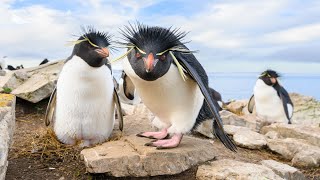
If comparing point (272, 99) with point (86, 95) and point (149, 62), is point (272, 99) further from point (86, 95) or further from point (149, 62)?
point (149, 62)

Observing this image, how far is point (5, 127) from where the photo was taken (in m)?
3.25

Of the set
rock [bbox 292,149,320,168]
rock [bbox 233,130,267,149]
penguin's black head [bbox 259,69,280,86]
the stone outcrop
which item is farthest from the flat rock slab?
penguin's black head [bbox 259,69,280,86]

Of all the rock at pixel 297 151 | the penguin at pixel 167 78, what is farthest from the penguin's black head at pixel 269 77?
the penguin at pixel 167 78

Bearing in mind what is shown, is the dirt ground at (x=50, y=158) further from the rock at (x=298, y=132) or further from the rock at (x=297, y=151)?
the rock at (x=298, y=132)

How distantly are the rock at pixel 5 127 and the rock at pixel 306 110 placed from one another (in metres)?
8.45

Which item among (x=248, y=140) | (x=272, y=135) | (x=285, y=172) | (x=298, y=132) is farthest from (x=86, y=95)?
(x=298, y=132)

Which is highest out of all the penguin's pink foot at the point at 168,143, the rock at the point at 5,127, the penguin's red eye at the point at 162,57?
the penguin's red eye at the point at 162,57

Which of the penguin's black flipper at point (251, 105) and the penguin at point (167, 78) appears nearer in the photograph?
the penguin at point (167, 78)

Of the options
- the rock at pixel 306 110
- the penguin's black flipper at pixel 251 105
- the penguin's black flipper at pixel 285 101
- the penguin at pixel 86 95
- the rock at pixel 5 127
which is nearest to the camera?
the rock at pixel 5 127

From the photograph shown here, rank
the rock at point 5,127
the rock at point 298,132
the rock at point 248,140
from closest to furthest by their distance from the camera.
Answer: the rock at point 5,127
the rock at point 248,140
the rock at point 298,132

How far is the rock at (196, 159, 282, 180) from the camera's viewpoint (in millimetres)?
3621

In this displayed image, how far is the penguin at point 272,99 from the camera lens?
9.63 meters

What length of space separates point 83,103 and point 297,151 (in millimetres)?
2780

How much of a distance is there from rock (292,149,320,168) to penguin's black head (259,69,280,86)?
4545mm
